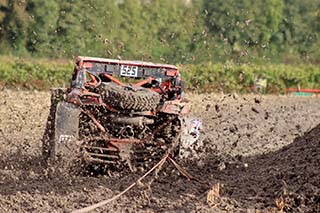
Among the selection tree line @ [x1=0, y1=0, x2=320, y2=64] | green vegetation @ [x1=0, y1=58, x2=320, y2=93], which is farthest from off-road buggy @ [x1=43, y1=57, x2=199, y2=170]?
green vegetation @ [x1=0, y1=58, x2=320, y2=93]

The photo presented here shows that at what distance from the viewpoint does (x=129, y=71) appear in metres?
12.1

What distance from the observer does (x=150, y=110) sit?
1133cm

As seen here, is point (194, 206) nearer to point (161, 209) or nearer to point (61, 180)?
point (161, 209)

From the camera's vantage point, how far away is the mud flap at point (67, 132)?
11.1m

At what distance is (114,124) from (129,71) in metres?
1.11

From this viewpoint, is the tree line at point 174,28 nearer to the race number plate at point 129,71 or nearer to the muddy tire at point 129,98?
the race number plate at point 129,71

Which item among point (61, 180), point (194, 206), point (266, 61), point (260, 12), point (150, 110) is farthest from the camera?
point (260, 12)

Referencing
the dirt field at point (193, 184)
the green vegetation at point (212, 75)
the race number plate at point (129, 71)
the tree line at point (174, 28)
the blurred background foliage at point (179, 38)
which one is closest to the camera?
the dirt field at point (193, 184)

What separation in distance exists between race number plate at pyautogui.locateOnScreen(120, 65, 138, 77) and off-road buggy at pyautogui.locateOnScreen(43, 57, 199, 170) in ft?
1.54

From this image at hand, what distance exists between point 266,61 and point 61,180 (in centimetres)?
3564

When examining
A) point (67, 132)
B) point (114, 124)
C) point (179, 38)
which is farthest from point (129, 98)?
point (179, 38)

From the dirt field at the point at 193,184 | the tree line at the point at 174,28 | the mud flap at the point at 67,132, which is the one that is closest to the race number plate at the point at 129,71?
the mud flap at the point at 67,132

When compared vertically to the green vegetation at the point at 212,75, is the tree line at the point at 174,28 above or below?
above

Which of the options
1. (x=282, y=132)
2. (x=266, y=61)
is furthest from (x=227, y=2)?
(x=282, y=132)
